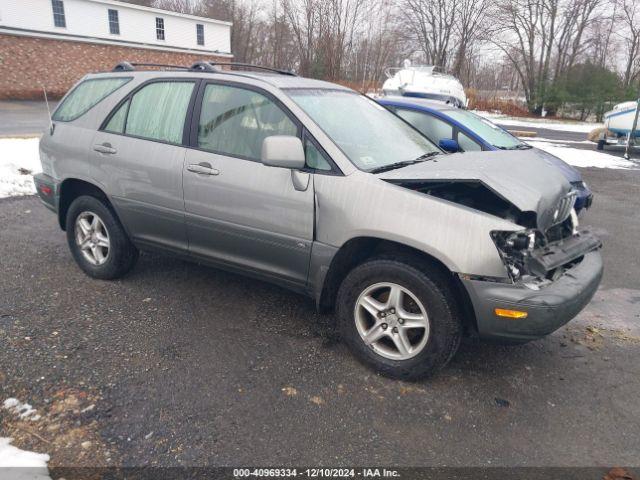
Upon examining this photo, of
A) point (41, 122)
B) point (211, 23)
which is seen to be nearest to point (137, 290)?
point (41, 122)

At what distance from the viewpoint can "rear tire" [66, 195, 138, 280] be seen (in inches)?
164

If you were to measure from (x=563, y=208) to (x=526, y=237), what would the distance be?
714 millimetres

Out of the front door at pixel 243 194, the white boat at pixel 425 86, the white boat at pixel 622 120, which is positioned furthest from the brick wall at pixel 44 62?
the front door at pixel 243 194

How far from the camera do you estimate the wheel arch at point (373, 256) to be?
2.86 metres

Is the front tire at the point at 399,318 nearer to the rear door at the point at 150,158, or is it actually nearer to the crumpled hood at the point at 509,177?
the crumpled hood at the point at 509,177

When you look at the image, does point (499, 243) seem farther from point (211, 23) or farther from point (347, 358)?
point (211, 23)

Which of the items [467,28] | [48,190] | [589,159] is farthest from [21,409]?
[467,28]

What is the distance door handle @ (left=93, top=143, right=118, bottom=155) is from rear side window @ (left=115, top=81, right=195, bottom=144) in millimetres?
144

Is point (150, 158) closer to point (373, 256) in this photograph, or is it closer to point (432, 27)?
point (373, 256)

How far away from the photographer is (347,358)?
10.8 feet

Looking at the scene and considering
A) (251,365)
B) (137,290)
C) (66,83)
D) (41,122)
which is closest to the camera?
(251,365)

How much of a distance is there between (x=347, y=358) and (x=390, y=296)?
1.99 ft

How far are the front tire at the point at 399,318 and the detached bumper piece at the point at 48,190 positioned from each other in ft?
9.64

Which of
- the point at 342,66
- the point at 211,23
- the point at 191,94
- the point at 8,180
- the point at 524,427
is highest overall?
the point at 211,23
